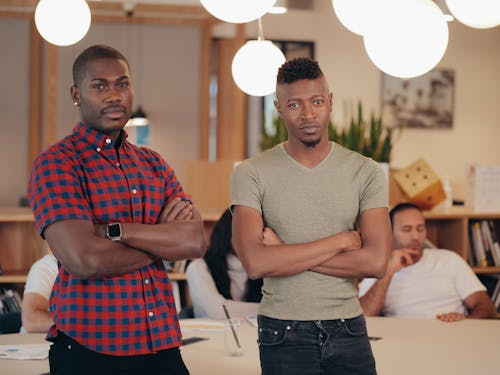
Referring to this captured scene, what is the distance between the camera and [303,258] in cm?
211

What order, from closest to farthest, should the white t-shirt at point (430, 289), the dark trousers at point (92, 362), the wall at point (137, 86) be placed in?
1. the dark trousers at point (92, 362)
2. the white t-shirt at point (430, 289)
3. the wall at point (137, 86)

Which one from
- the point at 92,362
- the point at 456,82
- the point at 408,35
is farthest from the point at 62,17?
the point at 456,82

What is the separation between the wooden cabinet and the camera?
4.94m

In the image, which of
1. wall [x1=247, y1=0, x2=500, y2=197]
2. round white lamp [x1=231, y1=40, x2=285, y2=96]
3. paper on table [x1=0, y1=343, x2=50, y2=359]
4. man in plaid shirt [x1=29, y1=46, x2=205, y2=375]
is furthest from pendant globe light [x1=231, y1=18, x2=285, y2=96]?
wall [x1=247, y1=0, x2=500, y2=197]

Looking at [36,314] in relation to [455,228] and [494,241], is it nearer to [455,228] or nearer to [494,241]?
[455,228]

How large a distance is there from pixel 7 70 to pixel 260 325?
630 cm

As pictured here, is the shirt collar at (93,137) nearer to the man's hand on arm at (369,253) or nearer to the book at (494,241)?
the man's hand on arm at (369,253)

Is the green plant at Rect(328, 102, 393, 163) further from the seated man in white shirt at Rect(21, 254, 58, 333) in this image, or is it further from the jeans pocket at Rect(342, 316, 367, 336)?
the jeans pocket at Rect(342, 316, 367, 336)

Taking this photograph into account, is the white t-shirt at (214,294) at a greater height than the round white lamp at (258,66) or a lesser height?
lesser

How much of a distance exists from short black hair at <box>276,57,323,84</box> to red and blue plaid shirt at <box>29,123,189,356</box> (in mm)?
467

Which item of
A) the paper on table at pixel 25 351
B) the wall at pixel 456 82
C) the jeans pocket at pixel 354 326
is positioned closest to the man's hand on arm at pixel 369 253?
the jeans pocket at pixel 354 326

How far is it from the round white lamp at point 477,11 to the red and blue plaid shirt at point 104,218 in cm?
105

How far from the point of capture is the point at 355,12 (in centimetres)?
277

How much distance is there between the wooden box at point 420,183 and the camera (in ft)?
15.9
